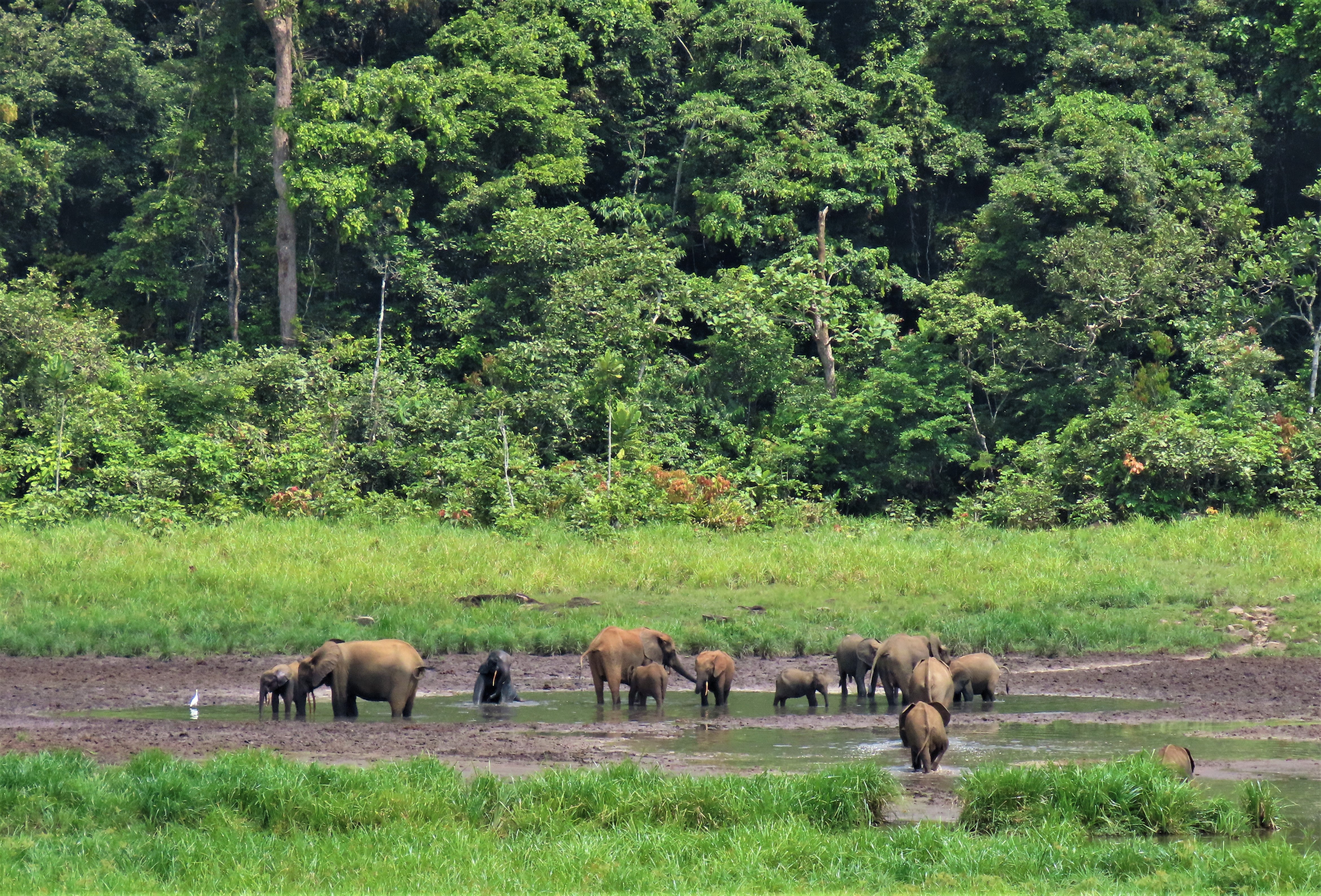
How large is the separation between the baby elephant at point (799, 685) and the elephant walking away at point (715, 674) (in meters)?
0.53

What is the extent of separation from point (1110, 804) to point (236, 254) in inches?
1244

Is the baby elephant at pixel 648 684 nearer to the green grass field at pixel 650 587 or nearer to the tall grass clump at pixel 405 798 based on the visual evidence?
the green grass field at pixel 650 587

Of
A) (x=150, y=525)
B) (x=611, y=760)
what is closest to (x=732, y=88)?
(x=150, y=525)

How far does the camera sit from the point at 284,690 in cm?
1352

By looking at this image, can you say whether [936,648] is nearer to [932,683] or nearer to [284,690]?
[932,683]

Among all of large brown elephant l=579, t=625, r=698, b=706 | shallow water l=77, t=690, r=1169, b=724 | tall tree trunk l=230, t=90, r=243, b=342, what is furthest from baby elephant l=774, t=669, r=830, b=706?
tall tree trunk l=230, t=90, r=243, b=342

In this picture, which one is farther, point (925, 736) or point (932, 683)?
point (932, 683)

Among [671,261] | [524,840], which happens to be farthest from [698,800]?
[671,261]

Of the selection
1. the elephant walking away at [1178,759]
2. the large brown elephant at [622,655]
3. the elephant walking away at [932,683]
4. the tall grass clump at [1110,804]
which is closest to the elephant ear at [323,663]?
the large brown elephant at [622,655]

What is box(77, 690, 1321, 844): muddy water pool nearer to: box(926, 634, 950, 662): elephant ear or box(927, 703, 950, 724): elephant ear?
box(927, 703, 950, 724): elephant ear

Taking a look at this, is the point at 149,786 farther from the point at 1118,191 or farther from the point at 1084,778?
the point at 1118,191

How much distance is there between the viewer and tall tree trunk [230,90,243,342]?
118 feet

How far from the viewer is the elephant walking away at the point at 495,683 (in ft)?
45.4

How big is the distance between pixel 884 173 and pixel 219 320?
721 inches
